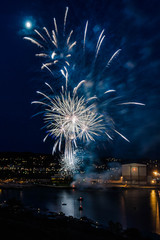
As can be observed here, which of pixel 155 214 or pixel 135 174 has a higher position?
pixel 135 174

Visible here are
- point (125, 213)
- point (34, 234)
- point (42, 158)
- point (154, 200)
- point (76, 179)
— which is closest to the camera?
point (34, 234)

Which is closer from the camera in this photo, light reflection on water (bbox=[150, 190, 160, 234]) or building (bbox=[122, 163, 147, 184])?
light reflection on water (bbox=[150, 190, 160, 234])

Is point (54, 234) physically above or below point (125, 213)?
above

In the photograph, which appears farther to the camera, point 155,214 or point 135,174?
point 135,174

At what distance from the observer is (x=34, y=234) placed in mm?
6285

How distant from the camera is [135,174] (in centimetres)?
3312

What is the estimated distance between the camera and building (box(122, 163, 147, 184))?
107ft

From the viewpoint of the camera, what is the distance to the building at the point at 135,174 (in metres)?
32.7

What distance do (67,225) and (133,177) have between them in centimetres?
2499

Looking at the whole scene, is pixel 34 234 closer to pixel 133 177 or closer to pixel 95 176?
pixel 133 177

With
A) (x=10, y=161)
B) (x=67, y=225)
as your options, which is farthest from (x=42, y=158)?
(x=67, y=225)

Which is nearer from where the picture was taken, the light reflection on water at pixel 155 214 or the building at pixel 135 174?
the light reflection on water at pixel 155 214

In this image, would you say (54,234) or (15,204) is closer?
(54,234)

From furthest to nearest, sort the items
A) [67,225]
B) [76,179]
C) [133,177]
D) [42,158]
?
[42,158], [76,179], [133,177], [67,225]
